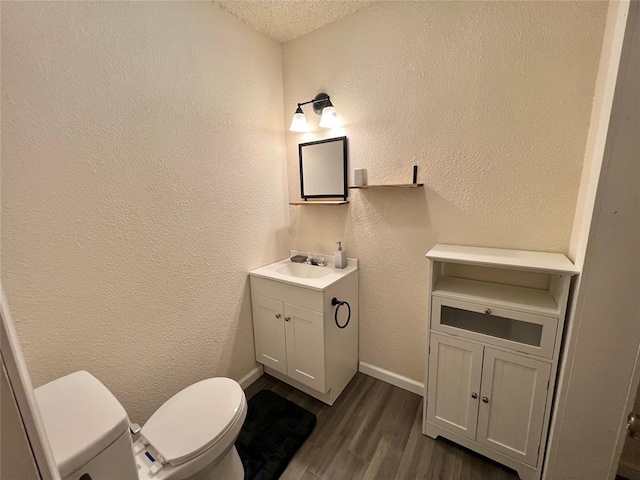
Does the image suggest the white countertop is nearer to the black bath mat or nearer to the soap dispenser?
the soap dispenser

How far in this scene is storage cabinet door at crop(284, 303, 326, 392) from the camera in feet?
5.48

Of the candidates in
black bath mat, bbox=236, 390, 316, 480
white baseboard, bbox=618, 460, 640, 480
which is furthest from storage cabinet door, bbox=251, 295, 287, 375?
white baseboard, bbox=618, 460, 640, 480

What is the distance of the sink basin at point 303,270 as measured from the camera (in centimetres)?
201

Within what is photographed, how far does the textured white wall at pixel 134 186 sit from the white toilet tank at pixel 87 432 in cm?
28

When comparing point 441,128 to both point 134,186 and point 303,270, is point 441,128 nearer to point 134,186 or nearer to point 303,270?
point 303,270

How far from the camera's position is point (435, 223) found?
1.66 metres

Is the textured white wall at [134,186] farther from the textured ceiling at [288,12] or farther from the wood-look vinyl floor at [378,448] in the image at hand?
the wood-look vinyl floor at [378,448]

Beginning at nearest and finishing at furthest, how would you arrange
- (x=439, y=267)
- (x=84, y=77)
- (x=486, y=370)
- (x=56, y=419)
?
(x=56, y=419), (x=84, y=77), (x=486, y=370), (x=439, y=267)

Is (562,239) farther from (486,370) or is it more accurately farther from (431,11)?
(431,11)

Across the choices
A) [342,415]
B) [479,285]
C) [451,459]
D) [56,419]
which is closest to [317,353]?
[342,415]

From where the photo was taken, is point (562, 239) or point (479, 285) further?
point (479, 285)

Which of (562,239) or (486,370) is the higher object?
(562,239)

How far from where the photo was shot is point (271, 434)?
1.57m

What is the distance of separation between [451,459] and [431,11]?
2434 millimetres
